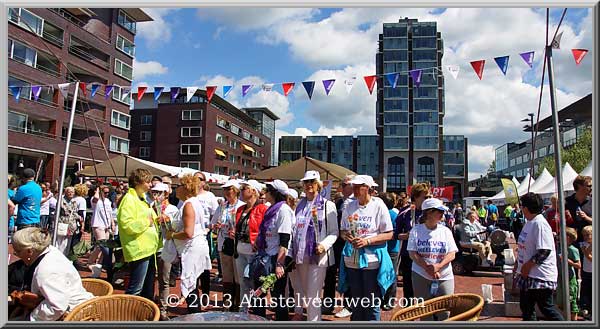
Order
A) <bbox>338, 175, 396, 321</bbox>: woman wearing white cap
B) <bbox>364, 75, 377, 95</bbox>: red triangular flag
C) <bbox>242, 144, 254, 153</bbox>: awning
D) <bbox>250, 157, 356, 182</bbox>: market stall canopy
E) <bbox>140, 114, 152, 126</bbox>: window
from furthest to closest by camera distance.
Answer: <bbox>242, 144, 254, 153</bbox>: awning < <bbox>140, 114, 152, 126</bbox>: window < <bbox>250, 157, 356, 182</bbox>: market stall canopy < <bbox>364, 75, 377, 95</bbox>: red triangular flag < <bbox>338, 175, 396, 321</bbox>: woman wearing white cap

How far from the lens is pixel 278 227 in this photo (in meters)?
5.30

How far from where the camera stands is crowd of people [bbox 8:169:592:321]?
3.88 metres

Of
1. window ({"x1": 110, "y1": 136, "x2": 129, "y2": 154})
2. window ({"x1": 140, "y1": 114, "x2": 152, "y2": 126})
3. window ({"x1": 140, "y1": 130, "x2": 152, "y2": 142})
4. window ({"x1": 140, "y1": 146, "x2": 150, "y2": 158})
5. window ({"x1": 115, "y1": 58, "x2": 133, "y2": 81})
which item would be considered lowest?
window ({"x1": 110, "y1": 136, "x2": 129, "y2": 154})

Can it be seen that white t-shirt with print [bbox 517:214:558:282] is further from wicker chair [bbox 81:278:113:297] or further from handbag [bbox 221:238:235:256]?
wicker chair [bbox 81:278:113:297]

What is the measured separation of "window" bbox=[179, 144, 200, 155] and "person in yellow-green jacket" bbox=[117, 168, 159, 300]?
59508mm

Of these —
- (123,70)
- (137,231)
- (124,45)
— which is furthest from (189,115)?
(137,231)

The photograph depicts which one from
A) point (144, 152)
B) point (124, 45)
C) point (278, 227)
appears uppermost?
point (124, 45)

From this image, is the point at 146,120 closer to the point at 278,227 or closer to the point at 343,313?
the point at 343,313

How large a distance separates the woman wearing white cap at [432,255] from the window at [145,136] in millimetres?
65766

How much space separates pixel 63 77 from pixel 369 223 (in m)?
37.1

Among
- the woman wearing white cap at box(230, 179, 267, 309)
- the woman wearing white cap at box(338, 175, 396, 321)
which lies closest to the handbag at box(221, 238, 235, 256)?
the woman wearing white cap at box(230, 179, 267, 309)

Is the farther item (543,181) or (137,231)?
(543,181)

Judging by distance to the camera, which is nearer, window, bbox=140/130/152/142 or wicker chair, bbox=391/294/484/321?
wicker chair, bbox=391/294/484/321

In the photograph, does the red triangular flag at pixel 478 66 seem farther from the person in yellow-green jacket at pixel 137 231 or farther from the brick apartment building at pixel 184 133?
the brick apartment building at pixel 184 133
